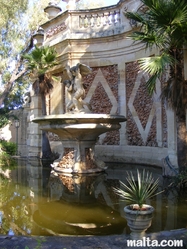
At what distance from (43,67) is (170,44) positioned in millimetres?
7678

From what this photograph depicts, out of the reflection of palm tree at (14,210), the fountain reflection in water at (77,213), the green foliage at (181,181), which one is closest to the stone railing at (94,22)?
the green foliage at (181,181)

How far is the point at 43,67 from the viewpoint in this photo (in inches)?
531

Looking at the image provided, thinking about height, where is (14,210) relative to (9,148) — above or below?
below

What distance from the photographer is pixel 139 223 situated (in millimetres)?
3387

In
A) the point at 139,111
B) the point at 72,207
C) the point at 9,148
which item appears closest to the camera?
the point at 72,207

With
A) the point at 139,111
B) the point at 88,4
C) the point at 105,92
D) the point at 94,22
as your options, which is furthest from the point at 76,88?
the point at 88,4

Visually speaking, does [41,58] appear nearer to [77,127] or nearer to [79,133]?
[79,133]

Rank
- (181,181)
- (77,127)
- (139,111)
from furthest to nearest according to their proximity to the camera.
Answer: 1. (139,111)
2. (77,127)
3. (181,181)

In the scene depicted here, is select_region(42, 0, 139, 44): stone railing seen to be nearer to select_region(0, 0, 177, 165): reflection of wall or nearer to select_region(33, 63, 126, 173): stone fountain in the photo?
select_region(0, 0, 177, 165): reflection of wall

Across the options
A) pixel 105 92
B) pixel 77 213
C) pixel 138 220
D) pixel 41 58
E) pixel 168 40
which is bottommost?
pixel 77 213

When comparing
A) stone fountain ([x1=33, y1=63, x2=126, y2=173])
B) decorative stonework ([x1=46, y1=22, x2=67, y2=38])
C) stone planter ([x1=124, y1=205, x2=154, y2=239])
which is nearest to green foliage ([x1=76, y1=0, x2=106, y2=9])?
decorative stonework ([x1=46, y1=22, x2=67, y2=38])

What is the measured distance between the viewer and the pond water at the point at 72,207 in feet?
14.2

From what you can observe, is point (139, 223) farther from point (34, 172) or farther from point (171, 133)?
point (34, 172)

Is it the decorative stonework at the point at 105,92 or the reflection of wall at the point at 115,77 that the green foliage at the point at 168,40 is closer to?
the reflection of wall at the point at 115,77
